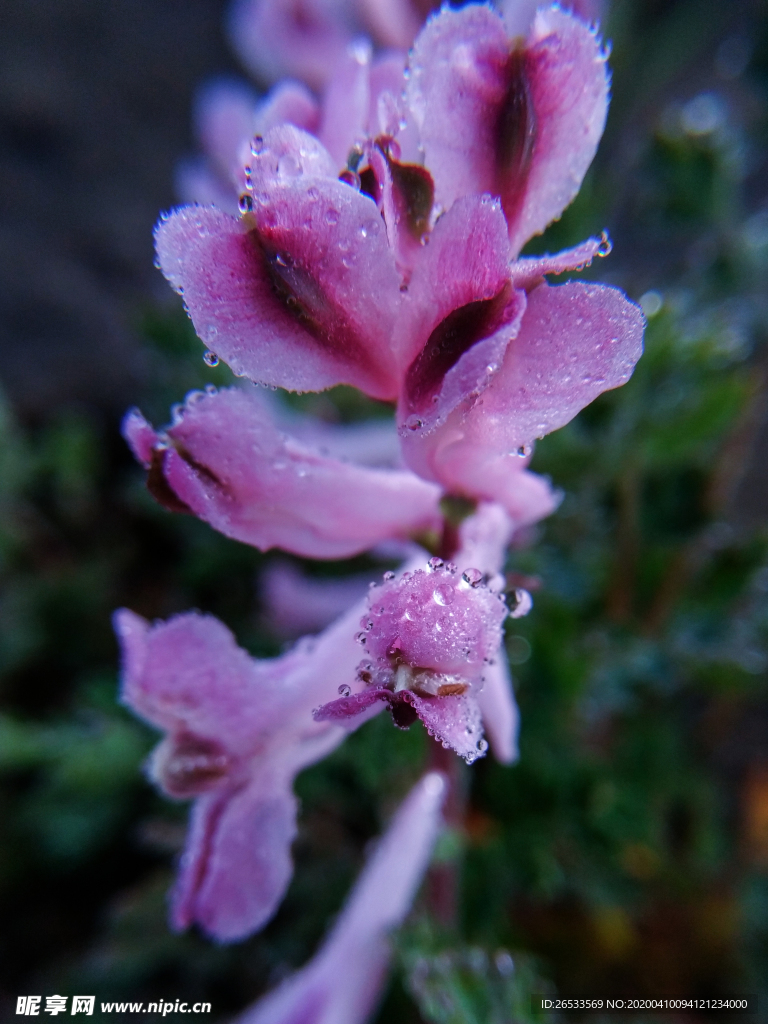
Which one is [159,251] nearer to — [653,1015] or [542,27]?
[542,27]

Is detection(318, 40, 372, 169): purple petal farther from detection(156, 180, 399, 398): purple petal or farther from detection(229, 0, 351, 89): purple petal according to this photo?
detection(229, 0, 351, 89): purple petal

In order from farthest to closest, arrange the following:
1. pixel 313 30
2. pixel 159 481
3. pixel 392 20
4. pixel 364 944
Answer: pixel 313 30
pixel 392 20
pixel 364 944
pixel 159 481

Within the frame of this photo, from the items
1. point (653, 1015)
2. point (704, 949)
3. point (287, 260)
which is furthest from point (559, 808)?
point (287, 260)

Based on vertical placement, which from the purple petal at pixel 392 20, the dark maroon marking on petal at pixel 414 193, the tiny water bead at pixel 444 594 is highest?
the purple petal at pixel 392 20

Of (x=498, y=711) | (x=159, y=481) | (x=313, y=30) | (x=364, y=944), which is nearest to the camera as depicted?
(x=159, y=481)

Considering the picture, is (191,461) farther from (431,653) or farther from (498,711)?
(498,711)

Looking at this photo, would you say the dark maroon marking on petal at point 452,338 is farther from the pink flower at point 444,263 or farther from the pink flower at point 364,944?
the pink flower at point 364,944

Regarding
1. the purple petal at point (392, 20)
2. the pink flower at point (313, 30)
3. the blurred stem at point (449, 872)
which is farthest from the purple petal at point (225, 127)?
the blurred stem at point (449, 872)

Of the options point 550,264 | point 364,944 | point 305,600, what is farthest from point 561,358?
point 305,600
